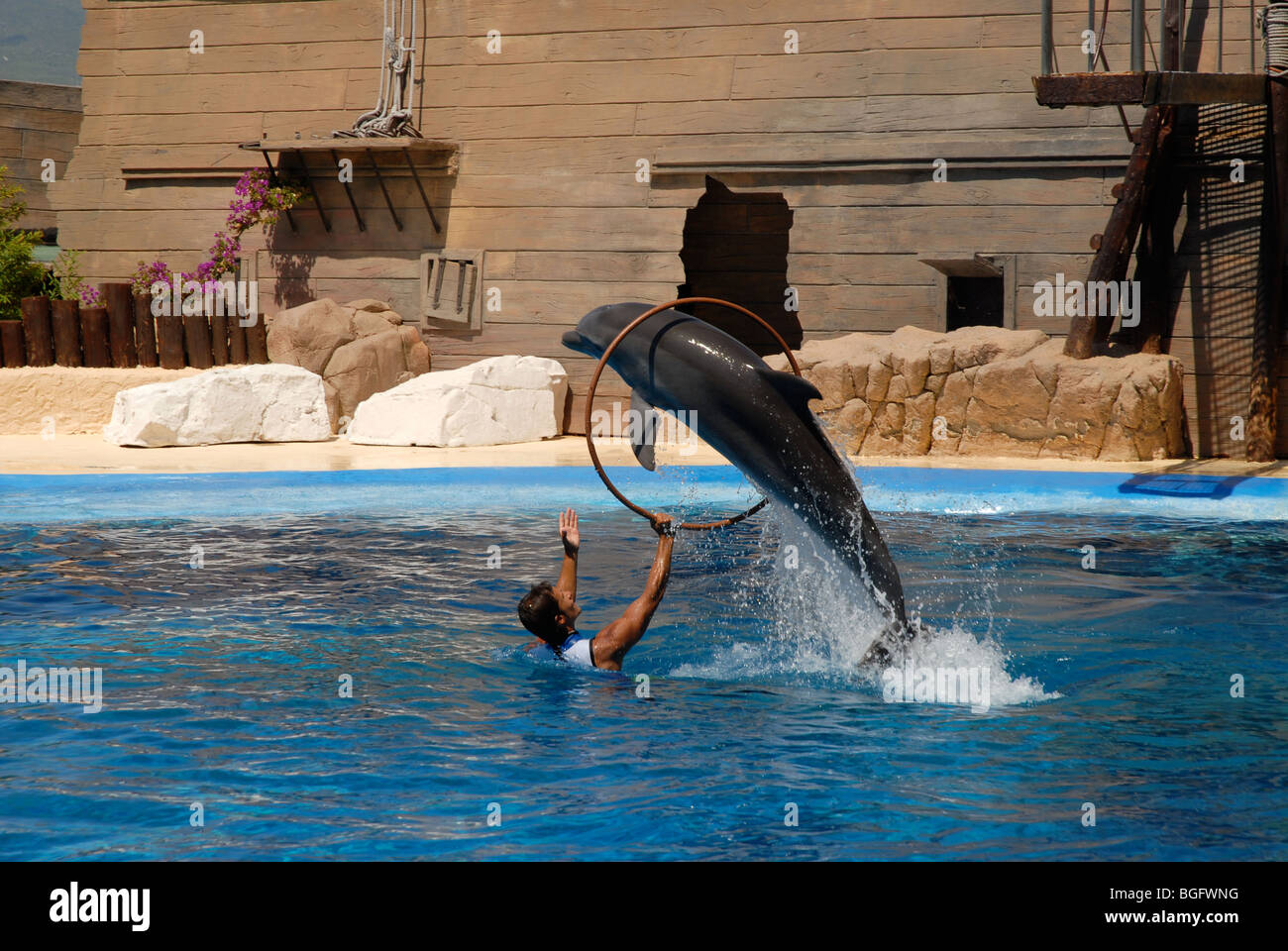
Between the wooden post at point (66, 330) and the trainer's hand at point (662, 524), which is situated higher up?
the wooden post at point (66, 330)

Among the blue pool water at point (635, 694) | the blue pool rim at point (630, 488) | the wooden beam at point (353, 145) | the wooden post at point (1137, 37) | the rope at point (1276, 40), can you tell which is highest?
the wooden beam at point (353, 145)

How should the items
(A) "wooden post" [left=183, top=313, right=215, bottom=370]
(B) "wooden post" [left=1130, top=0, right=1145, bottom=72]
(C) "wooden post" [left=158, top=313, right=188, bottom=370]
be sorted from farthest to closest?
(A) "wooden post" [left=183, top=313, right=215, bottom=370]
(C) "wooden post" [left=158, top=313, right=188, bottom=370]
(B) "wooden post" [left=1130, top=0, right=1145, bottom=72]

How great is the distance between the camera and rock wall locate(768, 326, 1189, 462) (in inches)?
417

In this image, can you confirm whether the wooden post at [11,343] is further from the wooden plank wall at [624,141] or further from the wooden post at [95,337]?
the wooden plank wall at [624,141]

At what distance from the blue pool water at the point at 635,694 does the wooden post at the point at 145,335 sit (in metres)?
Answer: 4.60

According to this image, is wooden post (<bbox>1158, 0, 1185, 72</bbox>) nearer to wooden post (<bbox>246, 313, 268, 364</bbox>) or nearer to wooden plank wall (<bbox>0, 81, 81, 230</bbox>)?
wooden post (<bbox>246, 313, 268, 364</bbox>)

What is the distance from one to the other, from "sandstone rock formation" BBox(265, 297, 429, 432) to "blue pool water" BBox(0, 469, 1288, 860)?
413 cm

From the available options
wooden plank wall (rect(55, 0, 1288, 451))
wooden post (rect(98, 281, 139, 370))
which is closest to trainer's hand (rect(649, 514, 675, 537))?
wooden plank wall (rect(55, 0, 1288, 451))

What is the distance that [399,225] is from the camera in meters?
13.9

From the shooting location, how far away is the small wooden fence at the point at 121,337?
42.5ft

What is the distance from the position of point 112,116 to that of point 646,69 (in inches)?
254

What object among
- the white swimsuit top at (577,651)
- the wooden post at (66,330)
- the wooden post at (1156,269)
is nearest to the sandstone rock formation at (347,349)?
the wooden post at (66,330)

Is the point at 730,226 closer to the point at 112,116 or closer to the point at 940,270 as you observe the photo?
the point at 940,270
